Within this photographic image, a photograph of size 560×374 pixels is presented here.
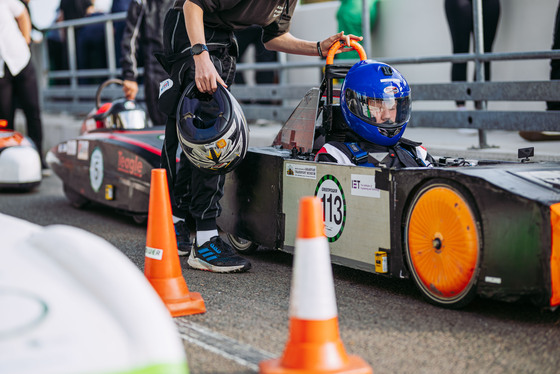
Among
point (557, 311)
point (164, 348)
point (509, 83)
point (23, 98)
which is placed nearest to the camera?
point (164, 348)

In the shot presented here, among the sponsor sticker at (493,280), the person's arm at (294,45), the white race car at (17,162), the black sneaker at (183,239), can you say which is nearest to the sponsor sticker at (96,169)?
the white race car at (17,162)

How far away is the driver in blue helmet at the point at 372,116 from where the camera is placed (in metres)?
4.34

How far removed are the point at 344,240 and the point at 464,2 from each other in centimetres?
399

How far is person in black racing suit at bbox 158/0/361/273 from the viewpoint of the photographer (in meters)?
4.42

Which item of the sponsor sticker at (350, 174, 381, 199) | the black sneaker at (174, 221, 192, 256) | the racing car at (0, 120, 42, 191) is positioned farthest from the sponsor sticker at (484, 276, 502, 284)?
the racing car at (0, 120, 42, 191)

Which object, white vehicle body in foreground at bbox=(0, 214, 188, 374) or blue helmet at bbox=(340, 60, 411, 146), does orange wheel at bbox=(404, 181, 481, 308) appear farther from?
white vehicle body in foreground at bbox=(0, 214, 188, 374)

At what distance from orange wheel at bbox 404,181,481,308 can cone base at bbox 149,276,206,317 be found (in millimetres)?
1024

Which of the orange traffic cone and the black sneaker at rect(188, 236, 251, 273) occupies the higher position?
the orange traffic cone

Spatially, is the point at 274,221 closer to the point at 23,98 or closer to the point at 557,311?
the point at 557,311

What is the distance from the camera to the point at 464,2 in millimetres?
7340

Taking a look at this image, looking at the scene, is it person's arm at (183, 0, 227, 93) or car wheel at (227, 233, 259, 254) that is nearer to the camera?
person's arm at (183, 0, 227, 93)

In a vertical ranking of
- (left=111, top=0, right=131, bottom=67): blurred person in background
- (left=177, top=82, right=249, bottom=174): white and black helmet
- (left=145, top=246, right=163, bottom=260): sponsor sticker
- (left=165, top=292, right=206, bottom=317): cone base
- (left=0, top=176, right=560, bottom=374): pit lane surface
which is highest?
(left=111, top=0, right=131, bottom=67): blurred person in background

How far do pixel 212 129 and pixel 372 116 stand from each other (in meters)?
0.87

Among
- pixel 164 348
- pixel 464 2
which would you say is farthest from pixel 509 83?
pixel 164 348
